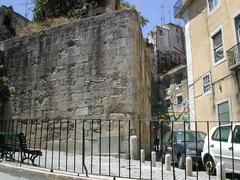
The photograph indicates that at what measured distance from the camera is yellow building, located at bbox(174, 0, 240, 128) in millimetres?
16438

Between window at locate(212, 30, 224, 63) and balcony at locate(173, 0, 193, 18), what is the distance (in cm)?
393

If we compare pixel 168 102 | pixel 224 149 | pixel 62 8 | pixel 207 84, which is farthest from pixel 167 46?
pixel 224 149

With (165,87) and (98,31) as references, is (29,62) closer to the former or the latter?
(98,31)

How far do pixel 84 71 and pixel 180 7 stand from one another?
12.4 m

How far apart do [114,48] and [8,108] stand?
4567 mm

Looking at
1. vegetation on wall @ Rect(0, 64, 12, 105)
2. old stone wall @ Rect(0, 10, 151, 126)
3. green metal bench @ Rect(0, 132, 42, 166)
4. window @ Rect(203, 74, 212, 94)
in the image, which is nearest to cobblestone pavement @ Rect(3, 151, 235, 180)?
green metal bench @ Rect(0, 132, 42, 166)

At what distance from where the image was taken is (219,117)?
17578mm

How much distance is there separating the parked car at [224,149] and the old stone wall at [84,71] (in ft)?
9.10

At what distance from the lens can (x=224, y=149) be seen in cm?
815

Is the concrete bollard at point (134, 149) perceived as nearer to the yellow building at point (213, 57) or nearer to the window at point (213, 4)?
the yellow building at point (213, 57)

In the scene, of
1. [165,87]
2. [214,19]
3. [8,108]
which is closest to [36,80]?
[8,108]

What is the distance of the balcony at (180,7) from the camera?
2183 centimetres

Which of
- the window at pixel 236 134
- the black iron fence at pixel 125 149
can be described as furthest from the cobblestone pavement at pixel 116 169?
the window at pixel 236 134

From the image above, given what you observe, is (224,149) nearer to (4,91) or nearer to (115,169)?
(115,169)
